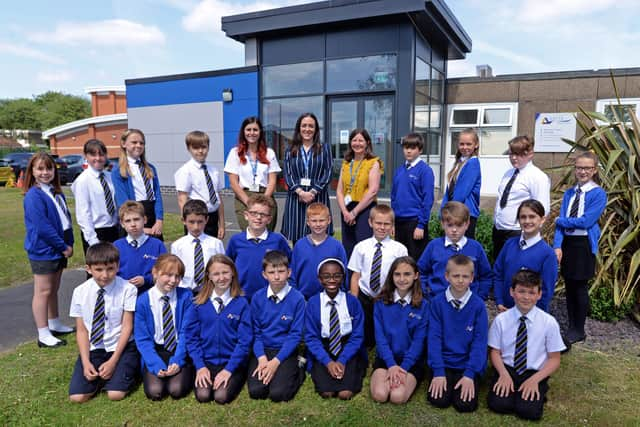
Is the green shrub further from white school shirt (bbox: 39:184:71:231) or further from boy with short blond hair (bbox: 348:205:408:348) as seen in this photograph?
white school shirt (bbox: 39:184:71:231)

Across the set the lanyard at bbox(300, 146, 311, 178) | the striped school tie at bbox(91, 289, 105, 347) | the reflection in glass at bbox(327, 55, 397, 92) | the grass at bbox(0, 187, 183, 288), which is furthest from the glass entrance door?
the striped school tie at bbox(91, 289, 105, 347)

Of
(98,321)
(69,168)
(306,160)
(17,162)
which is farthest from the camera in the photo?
(17,162)

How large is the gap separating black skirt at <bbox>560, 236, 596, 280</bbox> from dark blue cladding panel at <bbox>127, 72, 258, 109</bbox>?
1200 cm

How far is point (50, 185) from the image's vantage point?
4035 millimetres

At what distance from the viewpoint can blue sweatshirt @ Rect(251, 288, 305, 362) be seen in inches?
135

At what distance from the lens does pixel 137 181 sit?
4.32m

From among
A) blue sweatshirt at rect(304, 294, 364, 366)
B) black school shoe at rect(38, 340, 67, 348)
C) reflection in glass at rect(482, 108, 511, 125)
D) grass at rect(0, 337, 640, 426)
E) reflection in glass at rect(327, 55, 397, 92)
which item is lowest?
grass at rect(0, 337, 640, 426)

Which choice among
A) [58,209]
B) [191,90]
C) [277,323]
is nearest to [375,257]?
[277,323]

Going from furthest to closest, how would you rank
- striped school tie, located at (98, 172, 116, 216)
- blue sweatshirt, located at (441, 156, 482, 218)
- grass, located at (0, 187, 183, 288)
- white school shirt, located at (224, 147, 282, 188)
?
1. grass, located at (0, 187, 183, 288)
2. white school shirt, located at (224, 147, 282, 188)
3. blue sweatshirt, located at (441, 156, 482, 218)
4. striped school tie, located at (98, 172, 116, 216)

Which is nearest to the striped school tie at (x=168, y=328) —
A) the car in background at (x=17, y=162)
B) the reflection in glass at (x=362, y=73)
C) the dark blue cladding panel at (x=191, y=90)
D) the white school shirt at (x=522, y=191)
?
the white school shirt at (x=522, y=191)

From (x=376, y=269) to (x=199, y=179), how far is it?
197 cm

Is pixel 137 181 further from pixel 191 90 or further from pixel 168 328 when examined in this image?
pixel 191 90

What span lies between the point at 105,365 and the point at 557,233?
3837mm

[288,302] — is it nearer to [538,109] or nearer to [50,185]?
[50,185]
